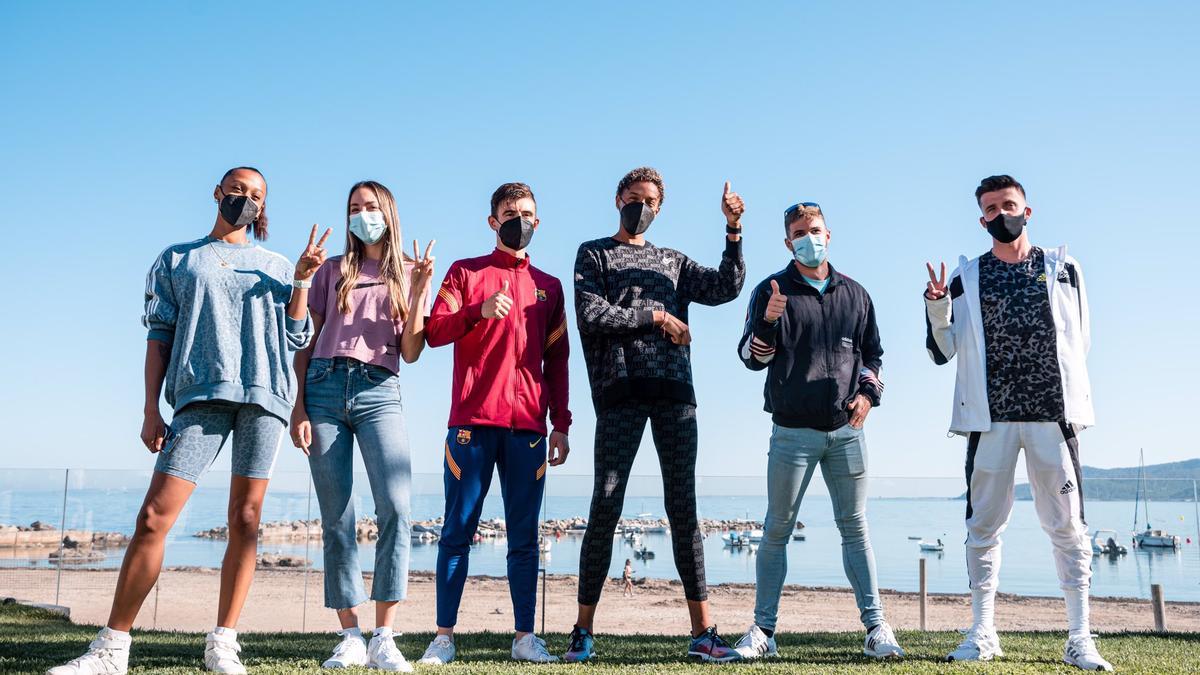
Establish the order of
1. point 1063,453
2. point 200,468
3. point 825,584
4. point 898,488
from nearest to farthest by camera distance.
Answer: point 200,468
point 1063,453
point 898,488
point 825,584

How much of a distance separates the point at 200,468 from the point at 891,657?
2.82 meters

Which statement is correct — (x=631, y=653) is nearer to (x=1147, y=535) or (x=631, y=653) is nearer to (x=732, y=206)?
(x=732, y=206)

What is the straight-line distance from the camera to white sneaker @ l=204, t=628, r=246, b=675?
2.93 m

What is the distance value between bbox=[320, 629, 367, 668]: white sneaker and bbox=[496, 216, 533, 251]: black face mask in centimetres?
176

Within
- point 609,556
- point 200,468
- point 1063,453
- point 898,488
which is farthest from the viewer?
point 898,488

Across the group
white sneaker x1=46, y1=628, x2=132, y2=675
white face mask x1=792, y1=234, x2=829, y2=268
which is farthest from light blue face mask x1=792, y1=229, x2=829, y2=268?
white sneaker x1=46, y1=628, x2=132, y2=675

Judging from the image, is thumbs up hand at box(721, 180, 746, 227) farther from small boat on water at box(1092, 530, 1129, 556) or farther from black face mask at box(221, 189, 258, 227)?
small boat on water at box(1092, 530, 1129, 556)

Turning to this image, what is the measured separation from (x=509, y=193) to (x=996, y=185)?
2191 mm

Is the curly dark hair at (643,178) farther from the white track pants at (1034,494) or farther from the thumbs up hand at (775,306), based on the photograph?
the white track pants at (1034,494)

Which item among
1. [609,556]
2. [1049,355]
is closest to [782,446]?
[609,556]

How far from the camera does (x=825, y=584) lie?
40.6ft

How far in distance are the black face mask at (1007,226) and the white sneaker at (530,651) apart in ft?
8.72

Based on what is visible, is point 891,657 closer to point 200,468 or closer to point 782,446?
point 782,446

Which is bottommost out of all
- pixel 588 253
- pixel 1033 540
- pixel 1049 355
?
pixel 1033 540
